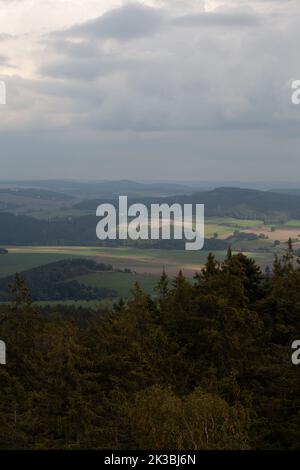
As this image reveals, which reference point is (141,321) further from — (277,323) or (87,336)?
(277,323)

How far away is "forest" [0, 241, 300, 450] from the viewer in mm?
28777

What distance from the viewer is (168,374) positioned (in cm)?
4278

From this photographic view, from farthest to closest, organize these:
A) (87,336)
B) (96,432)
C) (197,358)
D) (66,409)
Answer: (87,336) → (197,358) → (66,409) → (96,432)

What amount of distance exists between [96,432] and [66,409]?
150 inches

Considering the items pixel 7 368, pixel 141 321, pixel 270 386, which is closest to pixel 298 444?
pixel 270 386

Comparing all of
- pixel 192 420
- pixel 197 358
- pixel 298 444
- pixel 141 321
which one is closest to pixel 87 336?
pixel 141 321

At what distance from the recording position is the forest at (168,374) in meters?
28.8

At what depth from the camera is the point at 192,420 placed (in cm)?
2731
